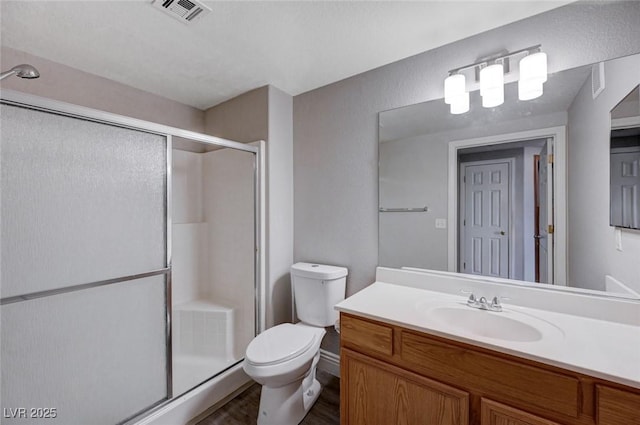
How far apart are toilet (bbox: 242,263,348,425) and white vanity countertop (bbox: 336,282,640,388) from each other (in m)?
0.41

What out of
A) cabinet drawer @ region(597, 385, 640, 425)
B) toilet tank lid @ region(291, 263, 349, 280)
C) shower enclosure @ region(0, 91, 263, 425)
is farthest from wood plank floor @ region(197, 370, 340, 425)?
cabinet drawer @ region(597, 385, 640, 425)

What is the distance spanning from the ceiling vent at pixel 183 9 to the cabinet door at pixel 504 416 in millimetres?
2093

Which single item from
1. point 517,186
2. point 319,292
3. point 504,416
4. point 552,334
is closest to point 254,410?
point 319,292

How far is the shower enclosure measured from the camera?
119 cm

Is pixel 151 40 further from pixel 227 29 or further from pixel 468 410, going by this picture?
pixel 468 410

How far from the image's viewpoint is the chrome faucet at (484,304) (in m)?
1.35

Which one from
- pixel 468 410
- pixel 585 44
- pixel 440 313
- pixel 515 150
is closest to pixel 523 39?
pixel 585 44

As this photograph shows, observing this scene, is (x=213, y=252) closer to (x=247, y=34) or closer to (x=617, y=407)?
(x=247, y=34)

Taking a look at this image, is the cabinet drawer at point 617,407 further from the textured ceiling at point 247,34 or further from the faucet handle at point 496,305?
the textured ceiling at point 247,34

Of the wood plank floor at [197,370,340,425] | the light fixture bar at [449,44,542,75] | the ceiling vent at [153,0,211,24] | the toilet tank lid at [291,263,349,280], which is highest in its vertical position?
the ceiling vent at [153,0,211,24]

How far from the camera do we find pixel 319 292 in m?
1.95

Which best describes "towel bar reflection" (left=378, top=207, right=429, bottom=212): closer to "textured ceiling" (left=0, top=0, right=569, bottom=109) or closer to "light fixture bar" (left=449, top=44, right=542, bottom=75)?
"light fixture bar" (left=449, top=44, right=542, bottom=75)

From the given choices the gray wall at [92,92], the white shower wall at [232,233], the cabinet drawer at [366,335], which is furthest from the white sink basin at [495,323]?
the gray wall at [92,92]

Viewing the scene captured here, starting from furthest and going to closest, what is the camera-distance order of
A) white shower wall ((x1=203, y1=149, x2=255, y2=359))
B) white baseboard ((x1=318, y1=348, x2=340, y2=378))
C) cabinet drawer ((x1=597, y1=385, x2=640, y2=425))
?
white shower wall ((x1=203, y1=149, x2=255, y2=359)) → white baseboard ((x1=318, y1=348, x2=340, y2=378)) → cabinet drawer ((x1=597, y1=385, x2=640, y2=425))
